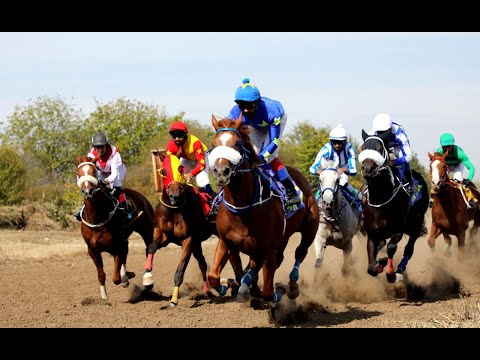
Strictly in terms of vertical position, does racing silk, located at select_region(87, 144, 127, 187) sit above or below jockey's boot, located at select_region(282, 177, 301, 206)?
above

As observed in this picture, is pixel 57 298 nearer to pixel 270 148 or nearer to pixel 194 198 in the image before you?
pixel 194 198

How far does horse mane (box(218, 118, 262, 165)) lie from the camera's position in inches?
340

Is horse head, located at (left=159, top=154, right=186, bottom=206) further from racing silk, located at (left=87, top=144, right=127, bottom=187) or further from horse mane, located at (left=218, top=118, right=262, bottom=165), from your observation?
horse mane, located at (left=218, top=118, right=262, bottom=165)

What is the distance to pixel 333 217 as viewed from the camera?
1308cm

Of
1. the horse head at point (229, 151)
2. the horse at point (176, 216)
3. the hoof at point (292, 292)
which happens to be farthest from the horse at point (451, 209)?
the horse head at point (229, 151)

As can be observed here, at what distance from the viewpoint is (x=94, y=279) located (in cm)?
1566

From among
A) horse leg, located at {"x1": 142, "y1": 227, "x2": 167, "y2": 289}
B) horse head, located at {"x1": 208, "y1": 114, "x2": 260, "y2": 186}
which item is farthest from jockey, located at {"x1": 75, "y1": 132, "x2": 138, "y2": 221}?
horse head, located at {"x1": 208, "y1": 114, "x2": 260, "y2": 186}

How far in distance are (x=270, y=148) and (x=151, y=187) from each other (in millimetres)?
25052

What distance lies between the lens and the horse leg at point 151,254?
11828mm

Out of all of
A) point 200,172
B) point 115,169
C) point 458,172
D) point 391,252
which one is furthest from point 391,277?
point 458,172

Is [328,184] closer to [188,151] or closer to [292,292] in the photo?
[188,151]

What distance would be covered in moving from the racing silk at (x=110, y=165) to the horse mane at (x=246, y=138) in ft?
13.4

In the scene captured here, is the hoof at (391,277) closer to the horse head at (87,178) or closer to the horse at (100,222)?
the horse at (100,222)
